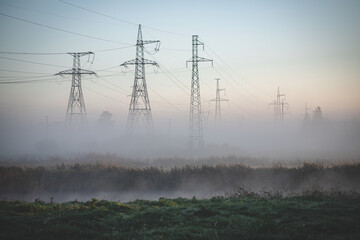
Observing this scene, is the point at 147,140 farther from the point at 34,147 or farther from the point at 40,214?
the point at 40,214

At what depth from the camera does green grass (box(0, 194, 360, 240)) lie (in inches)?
398

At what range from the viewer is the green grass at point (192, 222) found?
10.1 meters

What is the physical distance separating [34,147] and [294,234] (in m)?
86.8

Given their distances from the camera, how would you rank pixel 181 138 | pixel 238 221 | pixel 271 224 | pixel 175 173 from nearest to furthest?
1. pixel 271 224
2. pixel 238 221
3. pixel 175 173
4. pixel 181 138

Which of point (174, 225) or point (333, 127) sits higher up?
point (333, 127)

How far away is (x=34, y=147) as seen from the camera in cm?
8350

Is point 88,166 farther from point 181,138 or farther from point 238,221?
point 181,138

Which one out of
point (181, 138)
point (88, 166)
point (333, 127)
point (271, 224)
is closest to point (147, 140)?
point (181, 138)

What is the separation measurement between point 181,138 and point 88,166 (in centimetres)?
7034

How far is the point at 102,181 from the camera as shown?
3238 centimetres

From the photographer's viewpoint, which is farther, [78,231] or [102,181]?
[102,181]

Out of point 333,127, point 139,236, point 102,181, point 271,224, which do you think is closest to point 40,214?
point 139,236

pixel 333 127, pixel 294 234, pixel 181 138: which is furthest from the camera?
pixel 333 127

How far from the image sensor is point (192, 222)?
1253 centimetres
